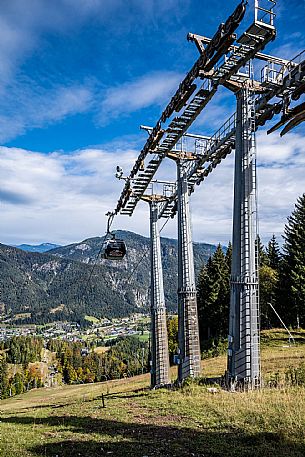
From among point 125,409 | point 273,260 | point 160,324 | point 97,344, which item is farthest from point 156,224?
point 97,344

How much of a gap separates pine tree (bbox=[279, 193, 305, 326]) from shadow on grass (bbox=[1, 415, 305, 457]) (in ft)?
98.4

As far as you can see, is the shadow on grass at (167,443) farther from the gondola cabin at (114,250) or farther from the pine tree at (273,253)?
the pine tree at (273,253)

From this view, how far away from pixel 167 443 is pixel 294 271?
108 feet

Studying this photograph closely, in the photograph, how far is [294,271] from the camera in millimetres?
37062

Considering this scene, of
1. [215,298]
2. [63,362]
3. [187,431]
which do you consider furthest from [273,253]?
[63,362]

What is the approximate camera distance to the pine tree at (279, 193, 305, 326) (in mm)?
35781

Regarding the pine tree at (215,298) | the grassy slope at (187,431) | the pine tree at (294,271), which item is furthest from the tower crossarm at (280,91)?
the pine tree at (215,298)

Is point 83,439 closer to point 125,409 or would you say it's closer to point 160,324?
point 125,409

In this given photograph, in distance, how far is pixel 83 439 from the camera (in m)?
7.70

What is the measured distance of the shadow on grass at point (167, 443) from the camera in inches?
241

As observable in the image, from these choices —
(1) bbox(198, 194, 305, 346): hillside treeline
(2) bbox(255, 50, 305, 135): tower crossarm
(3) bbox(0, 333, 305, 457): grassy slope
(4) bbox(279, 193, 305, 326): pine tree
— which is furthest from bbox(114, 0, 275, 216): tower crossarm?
(4) bbox(279, 193, 305, 326): pine tree

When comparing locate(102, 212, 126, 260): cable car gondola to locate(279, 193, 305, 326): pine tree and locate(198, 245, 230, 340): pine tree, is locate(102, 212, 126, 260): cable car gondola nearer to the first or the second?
locate(279, 193, 305, 326): pine tree

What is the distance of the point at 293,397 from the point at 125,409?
5118mm

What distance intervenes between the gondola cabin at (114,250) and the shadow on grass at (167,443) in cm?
1000
